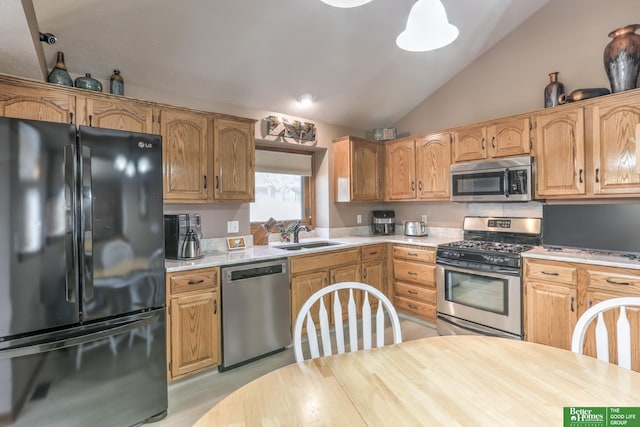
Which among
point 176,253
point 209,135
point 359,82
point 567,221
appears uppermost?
point 359,82

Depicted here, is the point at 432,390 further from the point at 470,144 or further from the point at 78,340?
the point at 470,144

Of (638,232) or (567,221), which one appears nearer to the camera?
(638,232)

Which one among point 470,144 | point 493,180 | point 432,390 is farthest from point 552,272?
point 432,390

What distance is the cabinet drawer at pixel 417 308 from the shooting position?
3.30 m

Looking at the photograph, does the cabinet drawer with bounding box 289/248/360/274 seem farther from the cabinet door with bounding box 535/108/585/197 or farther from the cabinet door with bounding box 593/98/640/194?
the cabinet door with bounding box 593/98/640/194

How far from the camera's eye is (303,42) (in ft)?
8.96

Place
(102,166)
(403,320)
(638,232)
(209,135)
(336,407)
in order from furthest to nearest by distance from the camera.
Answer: (403,320) < (209,135) < (638,232) < (102,166) < (336,407)

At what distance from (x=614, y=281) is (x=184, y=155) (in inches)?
131

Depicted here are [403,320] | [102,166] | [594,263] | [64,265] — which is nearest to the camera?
[64,265]

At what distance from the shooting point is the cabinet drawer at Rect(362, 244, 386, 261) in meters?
3.48

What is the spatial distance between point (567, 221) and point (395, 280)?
173 centimetres

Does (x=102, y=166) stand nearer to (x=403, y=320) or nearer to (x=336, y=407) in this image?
(x=336, y=407)

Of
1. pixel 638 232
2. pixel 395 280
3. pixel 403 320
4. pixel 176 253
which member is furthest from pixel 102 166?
pixel 638 232

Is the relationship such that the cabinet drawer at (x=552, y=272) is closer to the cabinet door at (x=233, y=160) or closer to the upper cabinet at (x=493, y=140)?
the upper cabinet at (x=493, y=140)
